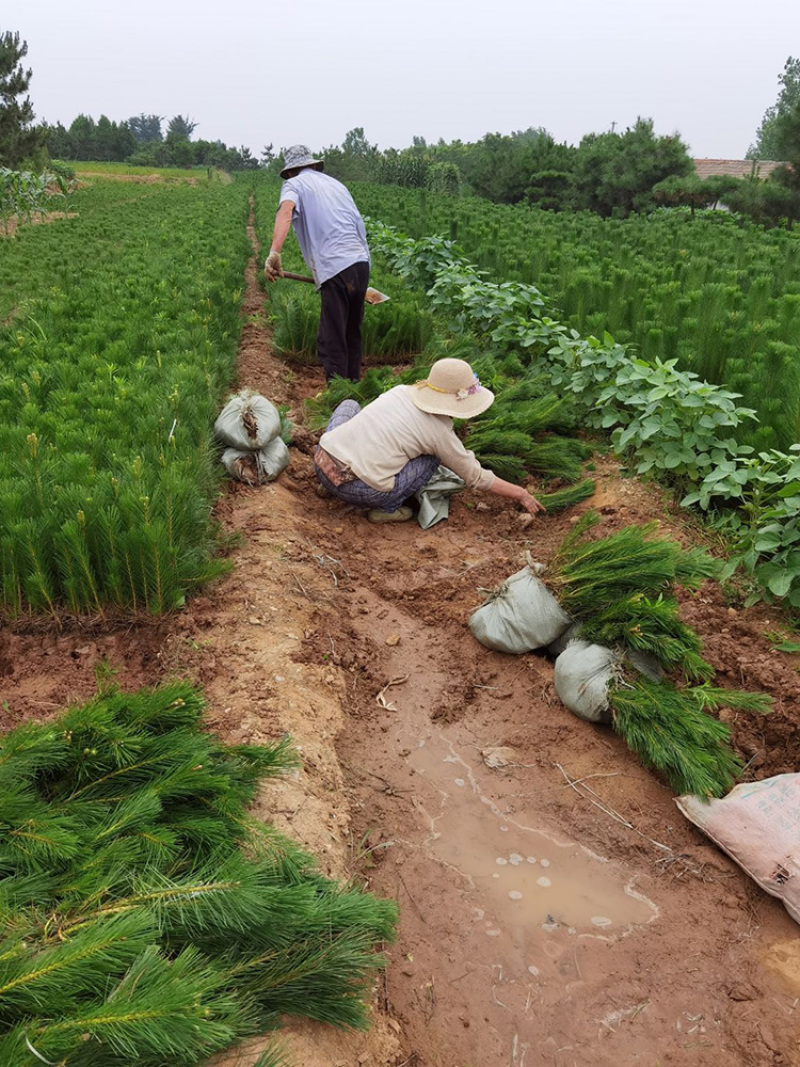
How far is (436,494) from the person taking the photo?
16.1ft

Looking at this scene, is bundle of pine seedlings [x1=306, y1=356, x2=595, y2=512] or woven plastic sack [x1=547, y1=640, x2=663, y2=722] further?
bundle of pine seedlings [x1=306, y1=356, x2=595, y2=512]

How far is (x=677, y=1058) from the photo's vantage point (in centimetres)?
210

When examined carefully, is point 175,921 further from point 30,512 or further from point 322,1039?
point 30,512

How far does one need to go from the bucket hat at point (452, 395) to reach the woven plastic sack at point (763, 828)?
236cm

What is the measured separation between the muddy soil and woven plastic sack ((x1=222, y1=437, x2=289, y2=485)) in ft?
1.69

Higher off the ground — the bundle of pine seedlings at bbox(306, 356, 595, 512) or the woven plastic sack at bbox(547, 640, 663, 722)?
the bundle of pine seedlings at bbox(306, 356, 595, 512)

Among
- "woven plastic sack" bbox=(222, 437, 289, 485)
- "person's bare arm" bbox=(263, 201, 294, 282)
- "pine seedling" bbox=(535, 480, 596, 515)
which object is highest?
"person's bare arm" bbox=(263, 201, 294, 282)

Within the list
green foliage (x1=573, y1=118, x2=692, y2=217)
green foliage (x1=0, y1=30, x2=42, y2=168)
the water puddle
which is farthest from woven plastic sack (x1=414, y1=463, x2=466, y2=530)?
green foliage (x1=0, y1=30, x2=42, y2=168)

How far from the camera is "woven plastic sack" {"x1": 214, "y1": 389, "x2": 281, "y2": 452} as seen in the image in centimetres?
477

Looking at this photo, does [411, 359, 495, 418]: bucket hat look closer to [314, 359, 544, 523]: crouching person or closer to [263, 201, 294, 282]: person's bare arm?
[314, 359, 544, 523]: crouching person

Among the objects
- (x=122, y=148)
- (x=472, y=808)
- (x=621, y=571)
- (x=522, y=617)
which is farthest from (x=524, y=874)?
(x=122, y=148)

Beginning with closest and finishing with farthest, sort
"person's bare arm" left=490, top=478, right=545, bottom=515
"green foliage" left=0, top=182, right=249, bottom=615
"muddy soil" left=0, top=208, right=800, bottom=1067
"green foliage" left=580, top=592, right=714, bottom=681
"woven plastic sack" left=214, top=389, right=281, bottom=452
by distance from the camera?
"muddy soil" left=0, top=208, right=800, bottom=1067 → "green foliage" left=580, top=592, right=714, bottom=681 → "green foliage" left=0, top=182, right=249, bottom=615 → "person's bare arm" left=490, top=478, right=545, bottom=515 → "woven plastic sack" left=214, top=389, right=281, bottom=452

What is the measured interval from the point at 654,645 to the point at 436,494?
6.83 ft

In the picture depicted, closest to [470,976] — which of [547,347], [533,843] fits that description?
[533,843]
